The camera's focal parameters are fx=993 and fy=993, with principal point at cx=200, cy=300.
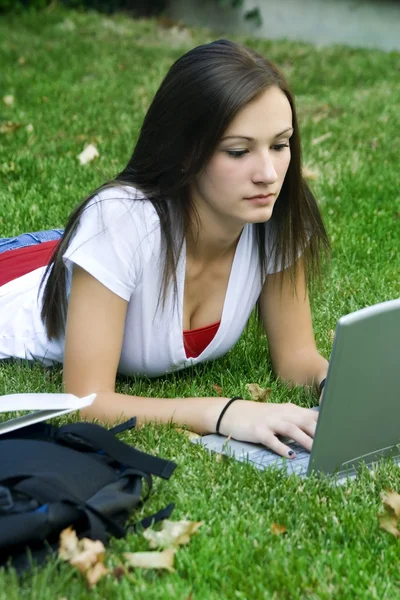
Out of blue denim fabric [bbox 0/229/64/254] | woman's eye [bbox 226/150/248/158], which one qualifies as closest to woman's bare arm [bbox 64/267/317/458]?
woman's eye [bbox 226/150/248/158]

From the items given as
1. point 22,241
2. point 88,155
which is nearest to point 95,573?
point 22,241

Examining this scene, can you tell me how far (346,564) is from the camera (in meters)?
2.21

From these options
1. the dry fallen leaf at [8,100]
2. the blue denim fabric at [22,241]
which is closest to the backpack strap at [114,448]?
the blue denim fabric at [22,241]

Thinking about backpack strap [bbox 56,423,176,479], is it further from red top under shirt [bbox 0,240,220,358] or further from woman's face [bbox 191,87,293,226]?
red top under shirt [bbox 0,240,220,358]

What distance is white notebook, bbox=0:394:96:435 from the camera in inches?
94.7

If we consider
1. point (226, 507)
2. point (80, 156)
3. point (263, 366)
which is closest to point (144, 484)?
point (226, 507)

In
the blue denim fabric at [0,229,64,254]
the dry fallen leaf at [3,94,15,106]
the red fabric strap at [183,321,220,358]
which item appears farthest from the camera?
the dry fallen leaf at [3,94,15,106]

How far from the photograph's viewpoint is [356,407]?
2.39 m

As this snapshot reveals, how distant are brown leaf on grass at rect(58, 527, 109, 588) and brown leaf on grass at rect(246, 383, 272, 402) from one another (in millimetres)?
1158

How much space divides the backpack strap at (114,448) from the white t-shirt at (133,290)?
526mm

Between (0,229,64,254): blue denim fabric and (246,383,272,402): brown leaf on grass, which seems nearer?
(246,383,272,402): brown leaf on grass

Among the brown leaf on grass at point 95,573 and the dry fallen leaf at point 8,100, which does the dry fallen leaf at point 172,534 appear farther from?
the dry fallen leaf at point 8,100

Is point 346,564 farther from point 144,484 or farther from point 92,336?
point 92,336

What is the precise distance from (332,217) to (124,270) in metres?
2.45
